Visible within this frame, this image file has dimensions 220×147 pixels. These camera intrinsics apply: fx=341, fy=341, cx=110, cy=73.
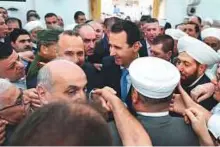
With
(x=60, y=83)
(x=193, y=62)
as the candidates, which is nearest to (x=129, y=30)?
(x=193, y=62)

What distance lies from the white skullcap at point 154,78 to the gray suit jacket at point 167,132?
12 centimetres

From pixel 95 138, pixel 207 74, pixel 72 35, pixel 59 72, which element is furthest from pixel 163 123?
pixel 72 35

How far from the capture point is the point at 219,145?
1574mm

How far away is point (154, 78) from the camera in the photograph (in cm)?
156

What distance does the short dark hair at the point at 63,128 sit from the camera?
0.72 meters

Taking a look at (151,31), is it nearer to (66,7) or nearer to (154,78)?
(154,78)

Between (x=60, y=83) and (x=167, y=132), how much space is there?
2.06 feet

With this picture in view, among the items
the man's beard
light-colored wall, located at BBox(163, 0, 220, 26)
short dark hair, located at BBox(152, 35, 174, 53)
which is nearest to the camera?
the man's beard

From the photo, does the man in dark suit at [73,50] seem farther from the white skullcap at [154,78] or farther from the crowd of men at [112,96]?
the white skullcap at [154,78]

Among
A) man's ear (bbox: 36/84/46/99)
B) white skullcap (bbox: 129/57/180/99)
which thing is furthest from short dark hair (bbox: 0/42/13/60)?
white skullcap (bbox: 129/57/180/99)

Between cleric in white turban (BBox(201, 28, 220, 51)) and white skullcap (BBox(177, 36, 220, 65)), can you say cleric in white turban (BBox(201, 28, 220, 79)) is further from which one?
white skullcap (BBox(177, 36, 220, 65))

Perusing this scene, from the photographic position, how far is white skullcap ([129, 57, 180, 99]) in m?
1.55

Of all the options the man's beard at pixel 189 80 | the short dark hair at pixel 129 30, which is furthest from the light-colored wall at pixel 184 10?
the man's beard at pixel 189 80

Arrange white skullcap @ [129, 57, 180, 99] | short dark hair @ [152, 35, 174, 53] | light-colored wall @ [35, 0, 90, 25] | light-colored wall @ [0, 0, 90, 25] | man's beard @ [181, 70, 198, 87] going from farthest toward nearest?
light-colored wall @ [35, 0, 90, 25] → light-colored wall @ [0, 0, 90, 25] → short dark hair @ [152, 35, 174, 53] → man's beard @ [181, 70, 198, 87] → white skullcap @ [129, 57, 180, 99]
